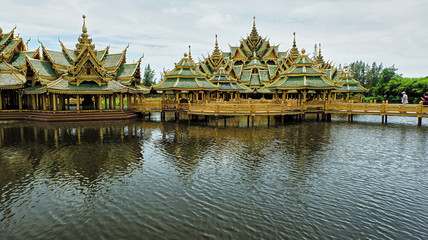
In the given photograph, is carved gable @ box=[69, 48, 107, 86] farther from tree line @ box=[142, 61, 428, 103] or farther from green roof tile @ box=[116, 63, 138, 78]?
tree line @ box=[142, 61, 428, 103]

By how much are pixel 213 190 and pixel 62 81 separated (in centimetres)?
2780

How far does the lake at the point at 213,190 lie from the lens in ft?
21.4

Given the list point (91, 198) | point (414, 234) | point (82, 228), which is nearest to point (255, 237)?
point (414, 234)

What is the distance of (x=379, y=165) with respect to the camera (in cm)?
1163

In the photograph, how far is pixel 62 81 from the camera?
29.8 m

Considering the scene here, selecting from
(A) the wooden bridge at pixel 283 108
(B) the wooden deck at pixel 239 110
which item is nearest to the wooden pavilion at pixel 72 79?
(B) the wooden deck at pixel 239 110

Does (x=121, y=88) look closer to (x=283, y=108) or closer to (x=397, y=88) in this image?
(x=283, y=108)

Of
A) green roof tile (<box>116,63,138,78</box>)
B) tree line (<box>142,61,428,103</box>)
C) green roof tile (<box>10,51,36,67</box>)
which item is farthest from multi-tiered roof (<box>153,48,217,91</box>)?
tree line (<box>142,61,428,103</box>)

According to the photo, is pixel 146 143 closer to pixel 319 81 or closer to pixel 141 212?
pixel 141 212

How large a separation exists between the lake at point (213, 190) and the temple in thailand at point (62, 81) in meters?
13.6

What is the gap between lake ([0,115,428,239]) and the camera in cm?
652

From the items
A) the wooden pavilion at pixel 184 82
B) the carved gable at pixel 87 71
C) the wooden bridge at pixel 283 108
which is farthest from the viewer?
the wooden pavilion at pixel 184 82

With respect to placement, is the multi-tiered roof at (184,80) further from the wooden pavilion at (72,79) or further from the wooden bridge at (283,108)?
the wooden pavilion at (72,79)

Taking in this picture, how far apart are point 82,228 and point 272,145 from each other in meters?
11.6
